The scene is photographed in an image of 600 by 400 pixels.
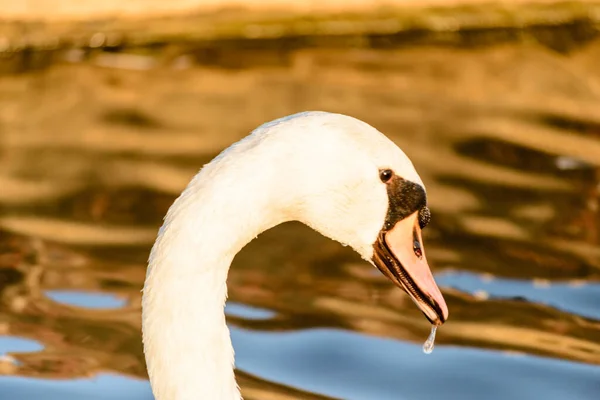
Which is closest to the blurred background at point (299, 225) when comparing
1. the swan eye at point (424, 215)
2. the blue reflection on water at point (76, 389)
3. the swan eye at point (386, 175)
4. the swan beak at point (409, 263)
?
the blue reflection on water at point (76, 389)

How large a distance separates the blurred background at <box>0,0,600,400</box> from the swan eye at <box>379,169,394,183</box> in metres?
2.10

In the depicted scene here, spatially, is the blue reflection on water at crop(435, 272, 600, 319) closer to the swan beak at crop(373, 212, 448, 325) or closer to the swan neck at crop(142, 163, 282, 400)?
the swan beak at crop(373, 212, 448, 325)

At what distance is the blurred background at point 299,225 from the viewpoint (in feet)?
19.6

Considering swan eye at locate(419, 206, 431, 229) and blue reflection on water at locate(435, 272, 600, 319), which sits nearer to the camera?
swan eye at locate(419, 206, 431, 229)

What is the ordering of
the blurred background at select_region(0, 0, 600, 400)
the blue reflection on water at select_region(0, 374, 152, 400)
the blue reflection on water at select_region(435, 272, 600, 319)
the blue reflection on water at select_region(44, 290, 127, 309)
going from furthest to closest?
the blue reflection on water at select_region(435, 272, 600, 319), the blue reflection on water at select_region(44, 290, 127, 309), the blurred background at select_region(0, 0, 600, 400), the blue reflection on water at select_region(0, 374, 152, 400)

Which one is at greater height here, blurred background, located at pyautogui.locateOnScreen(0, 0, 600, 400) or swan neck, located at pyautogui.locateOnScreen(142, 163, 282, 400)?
blurred background, located at pyautogui.locateOnScreen(0, 0, 600, 400)

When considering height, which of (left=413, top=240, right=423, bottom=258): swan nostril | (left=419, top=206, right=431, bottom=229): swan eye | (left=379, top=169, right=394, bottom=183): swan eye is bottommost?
(left=413, top=240, right=423, bottom=258): swan nostril

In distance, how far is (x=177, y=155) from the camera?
8.84 metres

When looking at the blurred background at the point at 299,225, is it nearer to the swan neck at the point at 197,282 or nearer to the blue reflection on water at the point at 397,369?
the blue reflection on water at the point at 397,369

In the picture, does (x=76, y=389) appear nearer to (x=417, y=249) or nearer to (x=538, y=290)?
(x=417, y=249)

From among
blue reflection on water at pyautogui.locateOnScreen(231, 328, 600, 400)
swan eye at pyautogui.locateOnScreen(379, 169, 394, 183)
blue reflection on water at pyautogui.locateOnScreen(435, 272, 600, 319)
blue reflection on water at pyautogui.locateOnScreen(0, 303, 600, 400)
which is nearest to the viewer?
swan eye at pyautogui.locateOnScreen(379, 169, 394, 183)

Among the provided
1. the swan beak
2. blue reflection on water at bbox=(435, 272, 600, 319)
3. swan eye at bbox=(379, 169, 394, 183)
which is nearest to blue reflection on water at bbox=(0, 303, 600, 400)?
blue reflection on water at bbox=(435, 272, 600, 319)

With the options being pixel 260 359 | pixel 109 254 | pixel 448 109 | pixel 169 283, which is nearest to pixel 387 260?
pixel 169 283

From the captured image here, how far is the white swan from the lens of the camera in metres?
3.53
